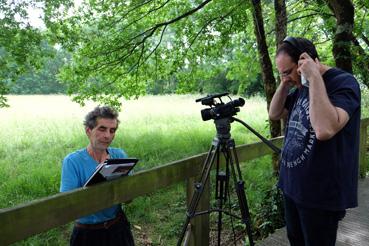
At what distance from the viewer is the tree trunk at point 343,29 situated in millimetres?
4410

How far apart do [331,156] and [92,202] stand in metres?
1.29

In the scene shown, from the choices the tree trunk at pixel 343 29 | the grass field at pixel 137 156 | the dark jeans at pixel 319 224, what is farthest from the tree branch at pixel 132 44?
the dark jeans at pixel 319 224

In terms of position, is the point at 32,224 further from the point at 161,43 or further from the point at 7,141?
the point at 7,141

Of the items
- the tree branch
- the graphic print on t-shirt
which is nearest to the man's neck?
the graphic print on t-shirt

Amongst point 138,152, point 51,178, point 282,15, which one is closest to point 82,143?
point 138,152

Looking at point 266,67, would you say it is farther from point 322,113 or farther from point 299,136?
point 322,113

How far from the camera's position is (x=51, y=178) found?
22.4 ft

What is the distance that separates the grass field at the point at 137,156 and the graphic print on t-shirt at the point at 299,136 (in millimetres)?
2598

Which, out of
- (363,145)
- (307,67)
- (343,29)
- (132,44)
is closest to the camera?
(307,67)

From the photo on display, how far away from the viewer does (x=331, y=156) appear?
6.16 feet

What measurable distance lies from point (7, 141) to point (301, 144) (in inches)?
436

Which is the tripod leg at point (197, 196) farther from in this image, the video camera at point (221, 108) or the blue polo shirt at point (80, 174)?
the blue polo shirt at point (80, 174)

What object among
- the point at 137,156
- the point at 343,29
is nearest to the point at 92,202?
the point at 343,29

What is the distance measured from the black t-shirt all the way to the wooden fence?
867 millimetres
